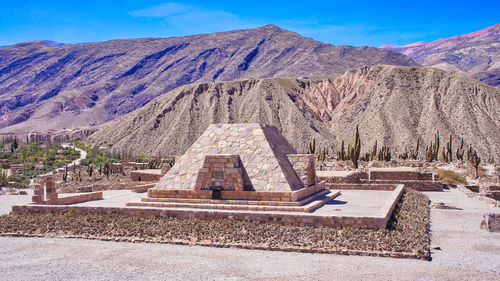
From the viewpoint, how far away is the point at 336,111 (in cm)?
7619

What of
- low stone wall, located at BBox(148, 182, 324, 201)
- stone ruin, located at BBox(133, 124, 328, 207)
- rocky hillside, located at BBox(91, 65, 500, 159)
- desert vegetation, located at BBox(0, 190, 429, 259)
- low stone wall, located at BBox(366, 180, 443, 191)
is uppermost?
rocky hillside, located at BBox(91, 65, 500, 159)

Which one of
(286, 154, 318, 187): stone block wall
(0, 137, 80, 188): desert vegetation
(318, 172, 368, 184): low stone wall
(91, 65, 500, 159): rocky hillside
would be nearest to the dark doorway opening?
(286, 154, 318, 187): stone block wall

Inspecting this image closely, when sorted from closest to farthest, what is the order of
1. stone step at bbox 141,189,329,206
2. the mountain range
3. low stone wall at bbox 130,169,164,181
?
stone step at bbox 141,189,329,206, low stone wall at bbox 130,169,164,181, the mountain range

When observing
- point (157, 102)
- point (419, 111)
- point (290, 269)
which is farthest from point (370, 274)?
point (157, 102)

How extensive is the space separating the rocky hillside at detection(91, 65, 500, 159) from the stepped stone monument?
45565 mm

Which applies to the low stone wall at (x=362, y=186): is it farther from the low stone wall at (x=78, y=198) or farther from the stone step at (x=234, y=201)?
the low stone wall at (x=78, y=198)

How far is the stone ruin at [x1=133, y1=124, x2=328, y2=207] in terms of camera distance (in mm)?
13195

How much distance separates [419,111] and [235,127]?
55.7m

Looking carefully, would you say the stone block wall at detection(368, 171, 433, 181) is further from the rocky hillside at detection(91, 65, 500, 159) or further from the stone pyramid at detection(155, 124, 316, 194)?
the rocky hillside at detection(91, 65, 500, 159)

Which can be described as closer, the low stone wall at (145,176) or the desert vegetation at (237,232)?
the desert vegetation at (237,232)

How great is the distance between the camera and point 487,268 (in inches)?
Answer: 342

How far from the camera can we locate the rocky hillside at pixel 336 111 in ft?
200

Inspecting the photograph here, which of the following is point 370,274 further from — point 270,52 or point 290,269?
point 270,52

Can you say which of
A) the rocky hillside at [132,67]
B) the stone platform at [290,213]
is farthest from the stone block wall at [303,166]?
the rocky hillside at [132,67]
